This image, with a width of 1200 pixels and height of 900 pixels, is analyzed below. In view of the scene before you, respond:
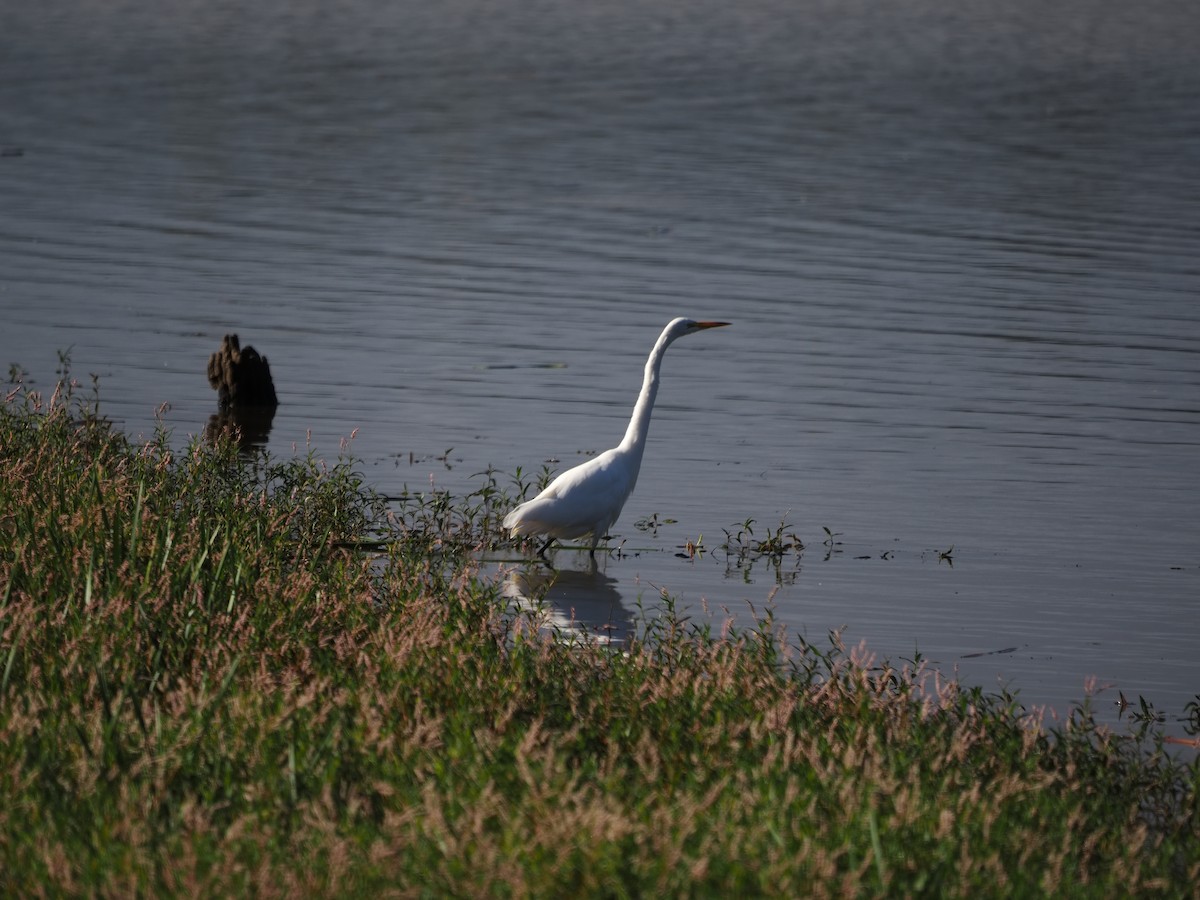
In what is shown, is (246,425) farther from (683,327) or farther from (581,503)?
(581,503)

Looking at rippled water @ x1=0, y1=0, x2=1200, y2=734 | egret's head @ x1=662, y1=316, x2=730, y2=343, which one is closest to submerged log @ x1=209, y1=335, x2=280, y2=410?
rippled water @ x1=0, y1=0, x2=1200, y2=734

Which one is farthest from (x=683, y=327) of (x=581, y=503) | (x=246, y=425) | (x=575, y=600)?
(x=246, y=425)

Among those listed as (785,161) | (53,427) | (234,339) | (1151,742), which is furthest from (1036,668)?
(785,161)

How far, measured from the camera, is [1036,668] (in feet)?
27.5

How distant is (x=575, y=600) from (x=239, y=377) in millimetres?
4876

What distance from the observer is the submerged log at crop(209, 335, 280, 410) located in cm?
1323

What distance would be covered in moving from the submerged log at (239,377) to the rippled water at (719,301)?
0.30 m

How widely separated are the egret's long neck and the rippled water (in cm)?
72

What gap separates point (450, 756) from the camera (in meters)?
5.38

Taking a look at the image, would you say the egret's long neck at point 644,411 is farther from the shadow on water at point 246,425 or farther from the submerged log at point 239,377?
the submerged log at point 239,377

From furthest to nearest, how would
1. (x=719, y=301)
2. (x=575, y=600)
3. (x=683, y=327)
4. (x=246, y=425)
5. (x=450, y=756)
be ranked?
(x=719, y=301), (x=246, y=425), (x=683, y=327), (x=575, y=600), (x=450, y=756)

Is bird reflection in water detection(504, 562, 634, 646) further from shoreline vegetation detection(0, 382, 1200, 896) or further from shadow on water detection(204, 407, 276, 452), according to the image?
shadow on water detection(204, 407, 276, 452)

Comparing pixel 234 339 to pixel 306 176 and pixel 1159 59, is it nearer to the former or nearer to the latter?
pixel 306 176

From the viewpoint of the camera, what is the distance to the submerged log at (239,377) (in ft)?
43.4
